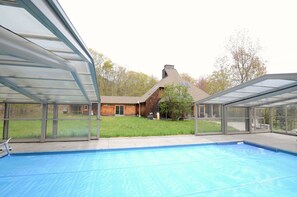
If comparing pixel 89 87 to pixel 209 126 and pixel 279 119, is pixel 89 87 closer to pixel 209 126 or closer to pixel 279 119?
pixel 209 126

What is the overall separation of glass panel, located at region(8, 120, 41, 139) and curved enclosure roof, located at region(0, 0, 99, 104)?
3.25ft

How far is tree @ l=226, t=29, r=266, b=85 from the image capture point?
2027 cm

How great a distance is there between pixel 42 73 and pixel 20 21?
9.73 feet

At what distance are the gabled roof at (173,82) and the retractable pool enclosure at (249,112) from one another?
10.7 meters

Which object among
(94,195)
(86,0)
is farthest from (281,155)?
(86,0)

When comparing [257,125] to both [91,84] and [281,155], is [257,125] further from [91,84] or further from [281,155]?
[91,84]

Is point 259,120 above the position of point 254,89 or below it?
below

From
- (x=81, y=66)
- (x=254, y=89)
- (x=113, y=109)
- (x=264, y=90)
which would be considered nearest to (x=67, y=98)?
(x=81, y=66)

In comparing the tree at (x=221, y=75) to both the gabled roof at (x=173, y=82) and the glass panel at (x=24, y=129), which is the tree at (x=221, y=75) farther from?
the glass panel at (x=24, y=129)

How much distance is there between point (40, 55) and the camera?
118 inches

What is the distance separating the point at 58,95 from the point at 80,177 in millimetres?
3999

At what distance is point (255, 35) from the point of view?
20.2 meters

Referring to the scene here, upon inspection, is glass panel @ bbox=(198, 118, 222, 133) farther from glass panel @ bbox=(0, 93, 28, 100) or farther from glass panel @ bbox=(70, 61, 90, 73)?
glass panel @ bbox=(0, 93, 28, 100)

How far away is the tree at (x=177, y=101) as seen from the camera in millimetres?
18422
